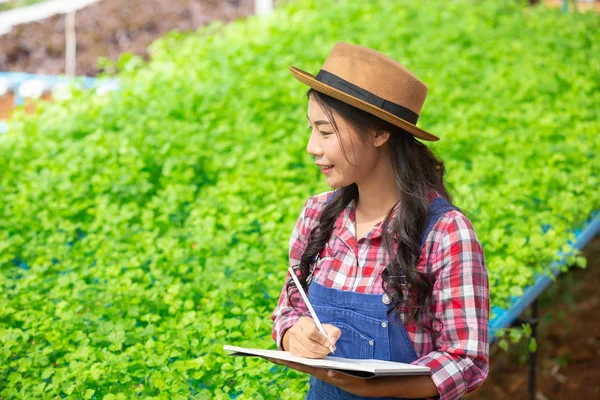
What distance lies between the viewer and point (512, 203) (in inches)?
186

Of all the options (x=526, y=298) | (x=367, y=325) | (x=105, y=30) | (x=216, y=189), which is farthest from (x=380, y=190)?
(x=105, y=30)

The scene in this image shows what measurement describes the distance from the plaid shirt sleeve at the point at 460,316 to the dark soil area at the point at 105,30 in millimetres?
8988

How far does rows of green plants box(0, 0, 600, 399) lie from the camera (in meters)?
3.29

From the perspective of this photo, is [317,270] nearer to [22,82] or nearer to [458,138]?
[458,138]

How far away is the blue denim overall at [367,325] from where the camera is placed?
2.24 metres

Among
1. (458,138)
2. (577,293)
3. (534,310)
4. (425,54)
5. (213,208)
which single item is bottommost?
(577,293)

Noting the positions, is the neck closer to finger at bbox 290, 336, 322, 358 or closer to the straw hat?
Answer: the straw hat

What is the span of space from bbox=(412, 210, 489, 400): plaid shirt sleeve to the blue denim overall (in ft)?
0.30

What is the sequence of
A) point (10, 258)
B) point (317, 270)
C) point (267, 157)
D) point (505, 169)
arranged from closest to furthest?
point (317, 270)
point (10, 258)
point (505, 169)
point (267, 157)

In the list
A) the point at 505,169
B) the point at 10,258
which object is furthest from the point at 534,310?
the point at 10,258

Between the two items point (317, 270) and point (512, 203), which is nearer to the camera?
point (317, 270)

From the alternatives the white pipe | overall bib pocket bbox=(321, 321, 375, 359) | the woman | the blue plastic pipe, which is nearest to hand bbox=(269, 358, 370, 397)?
the woman

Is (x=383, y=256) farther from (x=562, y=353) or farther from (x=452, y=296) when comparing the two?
(x=562, y=353)

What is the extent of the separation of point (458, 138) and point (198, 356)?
3.20 metres
